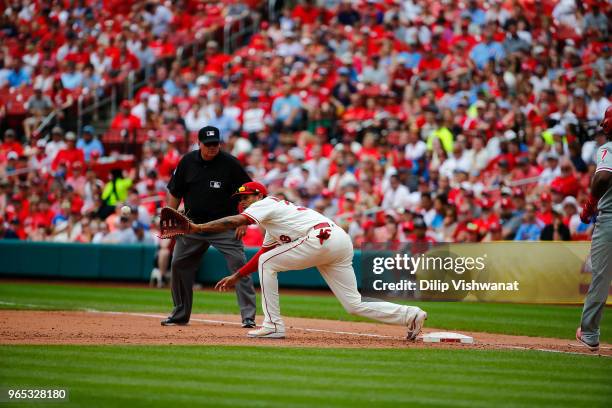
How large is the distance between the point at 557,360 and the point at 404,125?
12.1 metres

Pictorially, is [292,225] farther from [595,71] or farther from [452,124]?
[595,71]

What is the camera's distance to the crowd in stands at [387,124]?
18.0m

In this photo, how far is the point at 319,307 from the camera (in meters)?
15.3

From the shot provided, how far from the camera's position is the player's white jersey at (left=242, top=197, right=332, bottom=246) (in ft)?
32.1

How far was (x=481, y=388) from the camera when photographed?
→ 24.1 ft

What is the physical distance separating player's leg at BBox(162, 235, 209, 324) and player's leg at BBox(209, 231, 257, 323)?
178 millimetres

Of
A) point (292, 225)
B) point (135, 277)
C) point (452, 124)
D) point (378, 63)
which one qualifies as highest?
point (378, 63)

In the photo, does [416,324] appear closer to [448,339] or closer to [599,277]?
[448,339]

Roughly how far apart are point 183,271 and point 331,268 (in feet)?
7.42

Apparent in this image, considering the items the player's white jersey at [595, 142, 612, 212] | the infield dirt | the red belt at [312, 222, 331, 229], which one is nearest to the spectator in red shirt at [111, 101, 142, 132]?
the infield dirt

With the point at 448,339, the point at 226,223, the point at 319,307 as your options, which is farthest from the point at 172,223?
the point at 319,307

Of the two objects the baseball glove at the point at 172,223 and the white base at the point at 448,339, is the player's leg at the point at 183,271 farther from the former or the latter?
the white base at the point at 448,339

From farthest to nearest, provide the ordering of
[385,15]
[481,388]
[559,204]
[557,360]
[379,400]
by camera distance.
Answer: [385,15] < [559,204] < [557,360] < [481,388] < [379,400]

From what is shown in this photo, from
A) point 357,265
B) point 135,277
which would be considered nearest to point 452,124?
point 357,265
